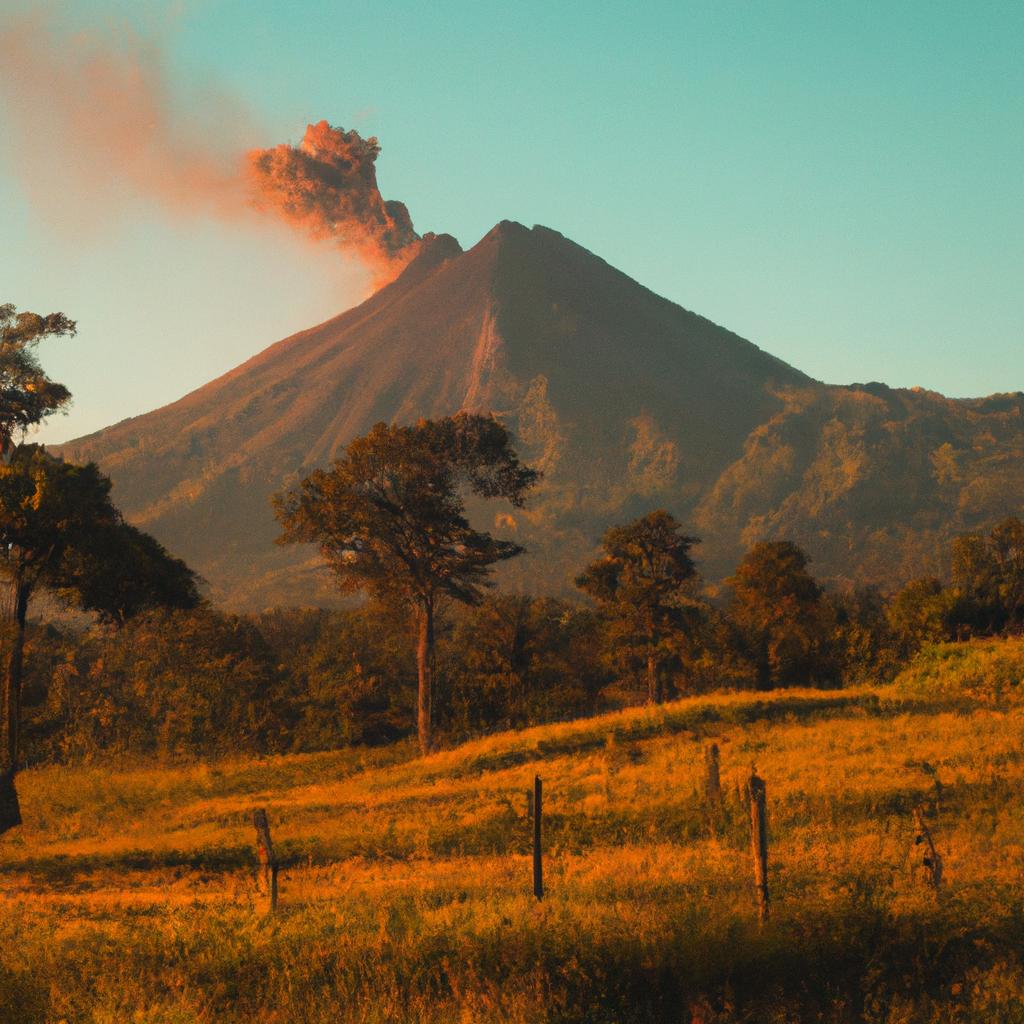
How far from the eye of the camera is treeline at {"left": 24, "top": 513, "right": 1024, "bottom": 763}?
53031mm

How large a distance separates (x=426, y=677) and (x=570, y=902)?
29337mm

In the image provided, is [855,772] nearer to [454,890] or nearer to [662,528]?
[454,890]

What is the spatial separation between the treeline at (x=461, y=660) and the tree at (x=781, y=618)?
0.32 feet

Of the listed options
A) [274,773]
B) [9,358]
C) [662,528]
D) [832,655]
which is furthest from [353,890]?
[832,655]

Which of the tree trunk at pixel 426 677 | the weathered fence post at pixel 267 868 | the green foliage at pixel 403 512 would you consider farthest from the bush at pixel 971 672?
the weathered fence post at pixel 267 868

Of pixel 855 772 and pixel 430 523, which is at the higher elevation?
→ pixel 430 523

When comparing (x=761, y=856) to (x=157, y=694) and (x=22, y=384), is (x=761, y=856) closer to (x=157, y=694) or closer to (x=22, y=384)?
(x=22, y=384)

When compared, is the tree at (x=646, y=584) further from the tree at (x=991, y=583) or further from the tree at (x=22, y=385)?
the tree at (x=22, y=385)

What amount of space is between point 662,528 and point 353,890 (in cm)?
4553

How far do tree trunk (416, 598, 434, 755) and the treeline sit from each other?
4412 millimetres

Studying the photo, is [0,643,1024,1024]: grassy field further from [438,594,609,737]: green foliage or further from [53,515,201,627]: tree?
[438,594,609,737]: green foliage

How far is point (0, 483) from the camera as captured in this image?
25.6 metres

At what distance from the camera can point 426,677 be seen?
42.8m

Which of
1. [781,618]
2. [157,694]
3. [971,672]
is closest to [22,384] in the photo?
Answer: [157,694]
